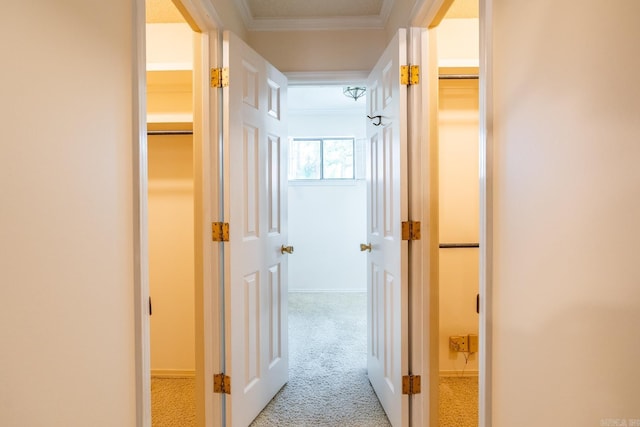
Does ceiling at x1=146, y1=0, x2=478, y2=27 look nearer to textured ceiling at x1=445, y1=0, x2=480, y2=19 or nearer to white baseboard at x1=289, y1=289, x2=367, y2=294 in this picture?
textured ceiling at x1=445, y1=0, x2=480, y2=19

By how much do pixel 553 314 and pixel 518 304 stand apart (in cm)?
13

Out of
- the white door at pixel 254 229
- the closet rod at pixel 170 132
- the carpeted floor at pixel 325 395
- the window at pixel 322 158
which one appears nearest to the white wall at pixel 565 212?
the white door at pixel 254 229

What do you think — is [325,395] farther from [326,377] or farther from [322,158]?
[322,158]

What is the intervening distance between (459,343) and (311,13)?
8.76 ft

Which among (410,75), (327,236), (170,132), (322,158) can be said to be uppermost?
(322,158)

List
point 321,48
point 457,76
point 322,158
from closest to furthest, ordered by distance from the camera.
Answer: point 457,76
point 321,48
point 322,158

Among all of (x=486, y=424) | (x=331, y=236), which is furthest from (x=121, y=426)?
(x=331, y=236)

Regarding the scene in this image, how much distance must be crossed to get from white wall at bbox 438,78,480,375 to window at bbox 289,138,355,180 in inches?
107

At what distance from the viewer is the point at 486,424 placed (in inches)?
40.0

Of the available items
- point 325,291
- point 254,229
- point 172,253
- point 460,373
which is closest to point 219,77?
point 254,229

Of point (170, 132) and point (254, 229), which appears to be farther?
point (170, 132)

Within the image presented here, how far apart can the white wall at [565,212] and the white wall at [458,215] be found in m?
1.67

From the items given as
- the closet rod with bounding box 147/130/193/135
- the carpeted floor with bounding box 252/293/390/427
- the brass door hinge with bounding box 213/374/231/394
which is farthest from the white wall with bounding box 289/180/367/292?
the brass door hinge with bounding box 213/374/231/394

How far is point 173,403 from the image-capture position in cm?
232
